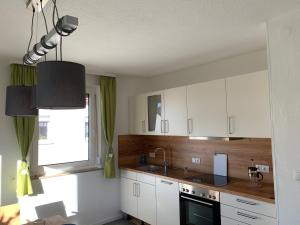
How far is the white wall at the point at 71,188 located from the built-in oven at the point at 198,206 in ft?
4.77

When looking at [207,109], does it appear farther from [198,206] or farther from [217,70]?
[198,206]

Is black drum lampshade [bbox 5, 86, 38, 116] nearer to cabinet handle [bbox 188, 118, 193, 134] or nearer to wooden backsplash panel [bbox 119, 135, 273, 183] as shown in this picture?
cabinet handle [bbox 188, 118, 193, 134]

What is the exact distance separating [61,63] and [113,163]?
3.11m

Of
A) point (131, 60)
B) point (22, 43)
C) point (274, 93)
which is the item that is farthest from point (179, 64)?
point (22, 43)

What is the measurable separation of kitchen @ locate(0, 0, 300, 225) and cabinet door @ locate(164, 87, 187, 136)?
0.02 m

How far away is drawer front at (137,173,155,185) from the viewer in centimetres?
362

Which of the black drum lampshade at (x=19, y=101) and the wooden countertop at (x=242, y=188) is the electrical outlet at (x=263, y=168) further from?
the black drum lampshade at (x=19, y=101)

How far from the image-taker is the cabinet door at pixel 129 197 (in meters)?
3.92

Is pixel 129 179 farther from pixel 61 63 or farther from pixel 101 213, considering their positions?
pixel 61 63

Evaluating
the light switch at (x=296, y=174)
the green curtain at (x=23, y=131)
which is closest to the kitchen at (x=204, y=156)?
the light switch at (x=296, y=174)

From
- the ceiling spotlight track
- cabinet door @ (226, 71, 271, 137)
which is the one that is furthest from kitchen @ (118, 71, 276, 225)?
the ceiling spotlight track

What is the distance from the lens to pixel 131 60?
132 inches

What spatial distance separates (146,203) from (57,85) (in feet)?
9.87

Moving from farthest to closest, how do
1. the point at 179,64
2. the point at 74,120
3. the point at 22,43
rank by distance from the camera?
the point at 74,120
the point at 179,64
the point at 22,43
